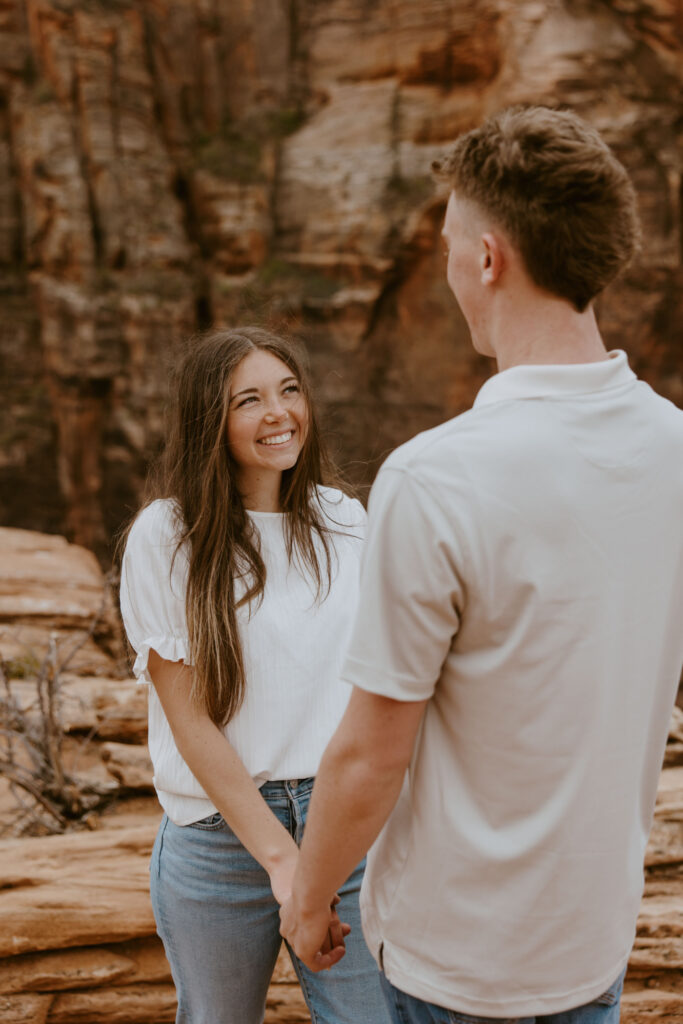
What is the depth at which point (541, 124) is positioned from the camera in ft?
2.99

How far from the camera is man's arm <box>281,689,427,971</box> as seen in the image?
0.94 metres

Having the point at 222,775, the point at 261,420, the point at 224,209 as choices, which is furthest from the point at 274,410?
the point at 224,209

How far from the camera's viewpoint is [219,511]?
1512 millimetres

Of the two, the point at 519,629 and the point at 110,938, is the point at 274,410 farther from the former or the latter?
the point at 110,938

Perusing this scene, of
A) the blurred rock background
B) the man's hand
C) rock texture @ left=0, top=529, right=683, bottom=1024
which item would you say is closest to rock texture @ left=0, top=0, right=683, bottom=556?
the blurred rock background

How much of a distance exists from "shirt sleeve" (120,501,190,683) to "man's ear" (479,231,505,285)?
2.39 ft

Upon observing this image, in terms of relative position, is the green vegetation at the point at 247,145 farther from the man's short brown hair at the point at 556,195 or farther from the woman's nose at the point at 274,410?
the man's short brown hair at the point at 556,195

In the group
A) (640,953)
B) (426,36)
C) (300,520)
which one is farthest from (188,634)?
(426,36)

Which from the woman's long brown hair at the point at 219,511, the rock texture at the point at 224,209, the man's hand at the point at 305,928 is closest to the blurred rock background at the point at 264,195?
the rock texture at the point at 224,209

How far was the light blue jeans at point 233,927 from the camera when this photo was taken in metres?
1.42

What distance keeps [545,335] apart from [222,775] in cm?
83

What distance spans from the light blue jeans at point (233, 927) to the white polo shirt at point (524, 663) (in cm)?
42

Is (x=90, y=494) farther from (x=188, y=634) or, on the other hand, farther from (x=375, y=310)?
(x=188, y=634)

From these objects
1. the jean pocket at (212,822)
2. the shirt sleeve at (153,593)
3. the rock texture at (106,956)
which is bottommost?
the rock texture at (106,956)
